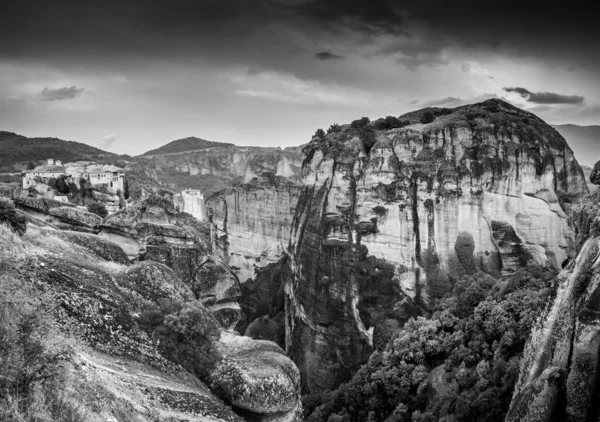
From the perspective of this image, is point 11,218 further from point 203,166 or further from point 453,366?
point 203,166

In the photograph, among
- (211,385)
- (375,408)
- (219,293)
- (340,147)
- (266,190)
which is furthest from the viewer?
(266,190)

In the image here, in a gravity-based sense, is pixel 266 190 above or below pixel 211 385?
above

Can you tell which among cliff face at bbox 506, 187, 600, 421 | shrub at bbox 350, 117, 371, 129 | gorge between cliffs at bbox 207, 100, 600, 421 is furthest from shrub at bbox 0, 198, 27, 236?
shrub at bbox 350, 117, 371, 129

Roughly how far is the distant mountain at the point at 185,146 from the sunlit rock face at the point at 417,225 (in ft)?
361

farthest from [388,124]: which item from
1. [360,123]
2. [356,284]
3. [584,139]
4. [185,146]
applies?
[185,146]

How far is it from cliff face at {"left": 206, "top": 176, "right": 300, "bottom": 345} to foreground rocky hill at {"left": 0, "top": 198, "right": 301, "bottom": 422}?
103 ft

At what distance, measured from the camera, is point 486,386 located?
17766 mm

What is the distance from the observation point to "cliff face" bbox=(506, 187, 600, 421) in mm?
12031

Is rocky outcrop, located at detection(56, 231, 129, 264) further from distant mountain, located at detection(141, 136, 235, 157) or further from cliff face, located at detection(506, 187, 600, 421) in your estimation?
distant mountain, located at detection(141, 136, 235, 157)

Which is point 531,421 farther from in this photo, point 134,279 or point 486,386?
point 134,279

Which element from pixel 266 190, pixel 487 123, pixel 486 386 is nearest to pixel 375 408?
pixel 486 386

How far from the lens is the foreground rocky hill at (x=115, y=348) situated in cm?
682

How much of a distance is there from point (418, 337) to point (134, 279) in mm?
16496

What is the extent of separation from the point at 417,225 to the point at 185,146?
398 feet
